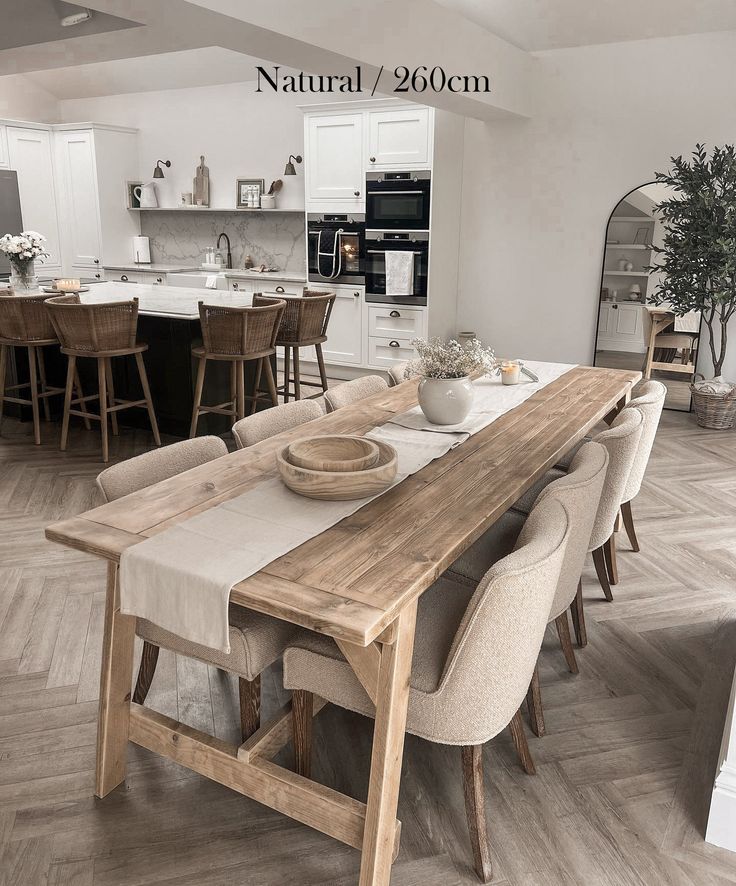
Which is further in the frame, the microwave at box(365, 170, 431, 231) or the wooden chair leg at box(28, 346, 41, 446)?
the microwave at box(365, 170, 431, 231)

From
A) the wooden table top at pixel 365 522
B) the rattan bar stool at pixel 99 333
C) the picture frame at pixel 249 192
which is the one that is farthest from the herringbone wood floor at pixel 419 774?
the picture frame at pixel 249 192

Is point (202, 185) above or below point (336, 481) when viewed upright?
above

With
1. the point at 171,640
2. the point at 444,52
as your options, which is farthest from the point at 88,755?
the point at 444,52

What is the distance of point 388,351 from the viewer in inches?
277

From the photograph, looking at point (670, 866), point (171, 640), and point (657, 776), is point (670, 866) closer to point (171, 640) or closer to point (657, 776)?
point (657, 776)

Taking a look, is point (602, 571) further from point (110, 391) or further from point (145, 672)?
point (110, 391)

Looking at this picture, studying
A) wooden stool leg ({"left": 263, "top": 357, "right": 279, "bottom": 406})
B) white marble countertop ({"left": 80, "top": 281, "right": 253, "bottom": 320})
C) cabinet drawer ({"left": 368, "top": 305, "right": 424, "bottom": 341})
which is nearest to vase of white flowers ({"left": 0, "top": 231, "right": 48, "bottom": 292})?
white marble countertop ({"left": 80, "top": 281, "right": 253, "bottom": 320})

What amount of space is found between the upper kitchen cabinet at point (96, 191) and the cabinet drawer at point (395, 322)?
3512mm

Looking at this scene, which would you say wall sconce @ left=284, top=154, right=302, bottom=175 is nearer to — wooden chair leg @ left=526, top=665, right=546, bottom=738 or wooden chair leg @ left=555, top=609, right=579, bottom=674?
wooden chair leg @ left=555, top=609, right=579, bottom=674

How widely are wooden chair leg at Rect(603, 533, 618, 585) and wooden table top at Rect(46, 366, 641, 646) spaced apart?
0.59 metres

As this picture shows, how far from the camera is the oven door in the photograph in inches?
261

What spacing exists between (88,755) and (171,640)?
55 centimetres

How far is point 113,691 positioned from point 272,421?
1.10 m

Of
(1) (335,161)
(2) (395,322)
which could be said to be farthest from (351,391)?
(1) (335,161)
